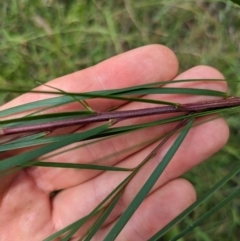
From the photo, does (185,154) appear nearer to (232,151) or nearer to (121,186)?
(121,186)

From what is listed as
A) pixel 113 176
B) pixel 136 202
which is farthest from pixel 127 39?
pixel 136 202

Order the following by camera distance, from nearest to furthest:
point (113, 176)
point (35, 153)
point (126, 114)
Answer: point (35, 153) < point (126, 114) < point (113, 176)

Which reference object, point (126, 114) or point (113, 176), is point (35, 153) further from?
point (113, 176)

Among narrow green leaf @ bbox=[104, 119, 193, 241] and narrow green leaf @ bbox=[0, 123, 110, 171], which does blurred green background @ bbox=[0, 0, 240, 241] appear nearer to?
narrow green leaf @ bbox=[104, 119, 193, 241]

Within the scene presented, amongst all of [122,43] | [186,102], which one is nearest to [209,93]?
[186,102]

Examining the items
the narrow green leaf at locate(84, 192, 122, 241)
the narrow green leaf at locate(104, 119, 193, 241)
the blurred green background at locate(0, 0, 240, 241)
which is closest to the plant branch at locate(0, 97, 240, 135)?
the narrow green leaf at locate(104, 119, 193, 241)

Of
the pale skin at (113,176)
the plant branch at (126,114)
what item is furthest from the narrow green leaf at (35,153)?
the pale skin at (113,176)

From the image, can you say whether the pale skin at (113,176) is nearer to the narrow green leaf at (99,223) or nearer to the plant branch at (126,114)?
the plant branch at (126,114)

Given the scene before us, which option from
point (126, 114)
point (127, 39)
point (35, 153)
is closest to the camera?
point (35, 153)
